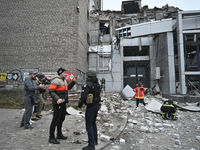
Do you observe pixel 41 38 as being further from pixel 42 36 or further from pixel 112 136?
pixel 112 136

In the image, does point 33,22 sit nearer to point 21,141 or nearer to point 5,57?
point 5,57

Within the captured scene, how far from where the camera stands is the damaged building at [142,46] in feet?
40.4

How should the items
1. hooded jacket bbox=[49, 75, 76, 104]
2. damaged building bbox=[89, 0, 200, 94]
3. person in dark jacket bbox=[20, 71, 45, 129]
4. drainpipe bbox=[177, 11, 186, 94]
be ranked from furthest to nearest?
damaged building bbox=[89, 0, 200, 94]
drainpipe bbox=[177, 11, 186, 94]
person in dark jacket bbox=[20, 71, 45, 129]
hooded jacket bbox=[49, 75, 76, 104]

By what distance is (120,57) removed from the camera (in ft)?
55.8

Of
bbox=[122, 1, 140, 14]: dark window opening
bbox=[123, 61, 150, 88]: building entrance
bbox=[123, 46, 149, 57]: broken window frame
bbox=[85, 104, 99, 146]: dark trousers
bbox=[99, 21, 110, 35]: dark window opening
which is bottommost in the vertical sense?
bbox=[85, 104, 99, 146]: dark trousers

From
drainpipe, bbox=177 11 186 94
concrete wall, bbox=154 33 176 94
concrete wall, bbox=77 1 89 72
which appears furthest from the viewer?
concrete wall, bbox=77 1 89 72

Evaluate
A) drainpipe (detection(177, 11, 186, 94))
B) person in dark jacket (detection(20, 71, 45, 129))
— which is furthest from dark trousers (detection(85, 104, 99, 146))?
drainpipe (detection(177, 11, 186, 94))

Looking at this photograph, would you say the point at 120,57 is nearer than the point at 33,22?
No

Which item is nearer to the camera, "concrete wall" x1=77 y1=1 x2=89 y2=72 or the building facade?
the building facade

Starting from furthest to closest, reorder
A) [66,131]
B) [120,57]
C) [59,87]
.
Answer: [120,57] → [66,131] → [59,87]

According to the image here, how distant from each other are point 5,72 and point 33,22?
201 inches

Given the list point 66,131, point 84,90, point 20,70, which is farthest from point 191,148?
point 20,70

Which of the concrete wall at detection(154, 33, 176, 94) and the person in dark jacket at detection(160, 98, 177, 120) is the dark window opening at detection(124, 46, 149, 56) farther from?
the person in dark jacket at detection(160, 98, 177, 120)

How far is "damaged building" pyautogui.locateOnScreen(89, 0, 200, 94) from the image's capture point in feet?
40.4
